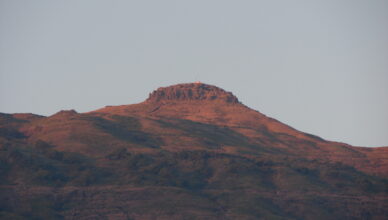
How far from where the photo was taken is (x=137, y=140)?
19312 cm

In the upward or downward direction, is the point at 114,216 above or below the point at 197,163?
below

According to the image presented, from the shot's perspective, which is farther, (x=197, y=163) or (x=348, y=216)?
(x=197, y=163)

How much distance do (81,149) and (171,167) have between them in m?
24.1

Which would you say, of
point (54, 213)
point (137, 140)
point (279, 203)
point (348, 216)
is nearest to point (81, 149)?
point (137, 140)

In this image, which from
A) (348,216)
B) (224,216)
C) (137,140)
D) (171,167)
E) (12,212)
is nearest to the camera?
(12,212)

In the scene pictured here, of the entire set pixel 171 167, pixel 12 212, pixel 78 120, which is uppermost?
pixel 78 120

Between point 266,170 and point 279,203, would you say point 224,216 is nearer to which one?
point 279,203

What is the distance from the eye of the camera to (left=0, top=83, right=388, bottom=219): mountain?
141500 mm

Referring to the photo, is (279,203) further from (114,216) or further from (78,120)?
(78,120)

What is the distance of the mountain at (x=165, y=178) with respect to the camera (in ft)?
464

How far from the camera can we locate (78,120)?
19838cm

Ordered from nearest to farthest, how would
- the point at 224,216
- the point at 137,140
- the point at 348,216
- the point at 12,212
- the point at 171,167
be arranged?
the point at 12,212 → the point at 224,216 → the point at 348,216 → the point at 171,167 → the point at 137,140

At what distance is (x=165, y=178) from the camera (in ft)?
522

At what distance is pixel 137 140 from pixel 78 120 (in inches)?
744
